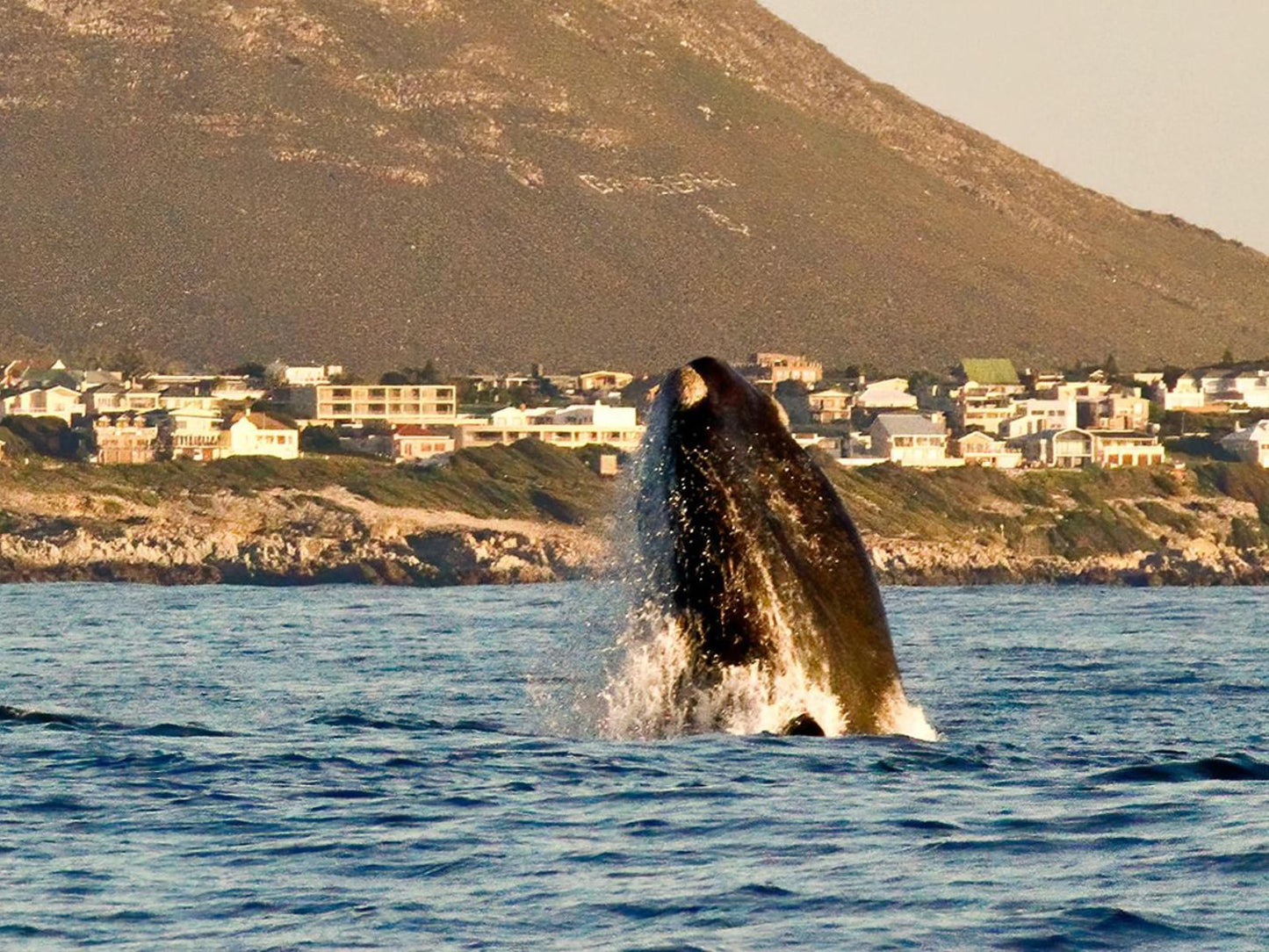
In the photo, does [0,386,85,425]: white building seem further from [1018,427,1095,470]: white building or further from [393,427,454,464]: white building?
Result: [1018,427,1095,470]: white building

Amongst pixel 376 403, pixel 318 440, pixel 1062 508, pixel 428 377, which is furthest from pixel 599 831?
pixel 428 377

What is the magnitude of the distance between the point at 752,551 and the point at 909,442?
135797 mm

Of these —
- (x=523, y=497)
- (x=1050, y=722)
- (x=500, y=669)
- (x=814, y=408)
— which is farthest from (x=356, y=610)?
(x=814, y=408)

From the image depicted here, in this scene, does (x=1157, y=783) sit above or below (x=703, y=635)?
below

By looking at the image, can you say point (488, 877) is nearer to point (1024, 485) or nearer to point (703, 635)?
point (703, 635)

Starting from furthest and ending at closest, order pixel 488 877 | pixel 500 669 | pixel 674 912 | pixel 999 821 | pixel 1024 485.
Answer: pixel 1024 485, pixel 500 669, pixel 999 821, pixel 488 877, pixel 674 912

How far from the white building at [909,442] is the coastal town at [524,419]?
11 cm

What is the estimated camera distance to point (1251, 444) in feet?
534

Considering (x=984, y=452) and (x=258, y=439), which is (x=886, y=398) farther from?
(x=258, y=439)

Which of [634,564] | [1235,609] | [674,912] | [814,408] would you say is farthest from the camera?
[814,408]

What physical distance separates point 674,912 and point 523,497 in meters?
115

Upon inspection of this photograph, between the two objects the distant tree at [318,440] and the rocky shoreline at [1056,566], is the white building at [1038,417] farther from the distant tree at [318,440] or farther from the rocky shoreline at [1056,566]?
the distant tree at [318,440]

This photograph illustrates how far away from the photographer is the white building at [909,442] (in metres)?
152

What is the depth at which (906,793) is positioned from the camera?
59.5 ft
